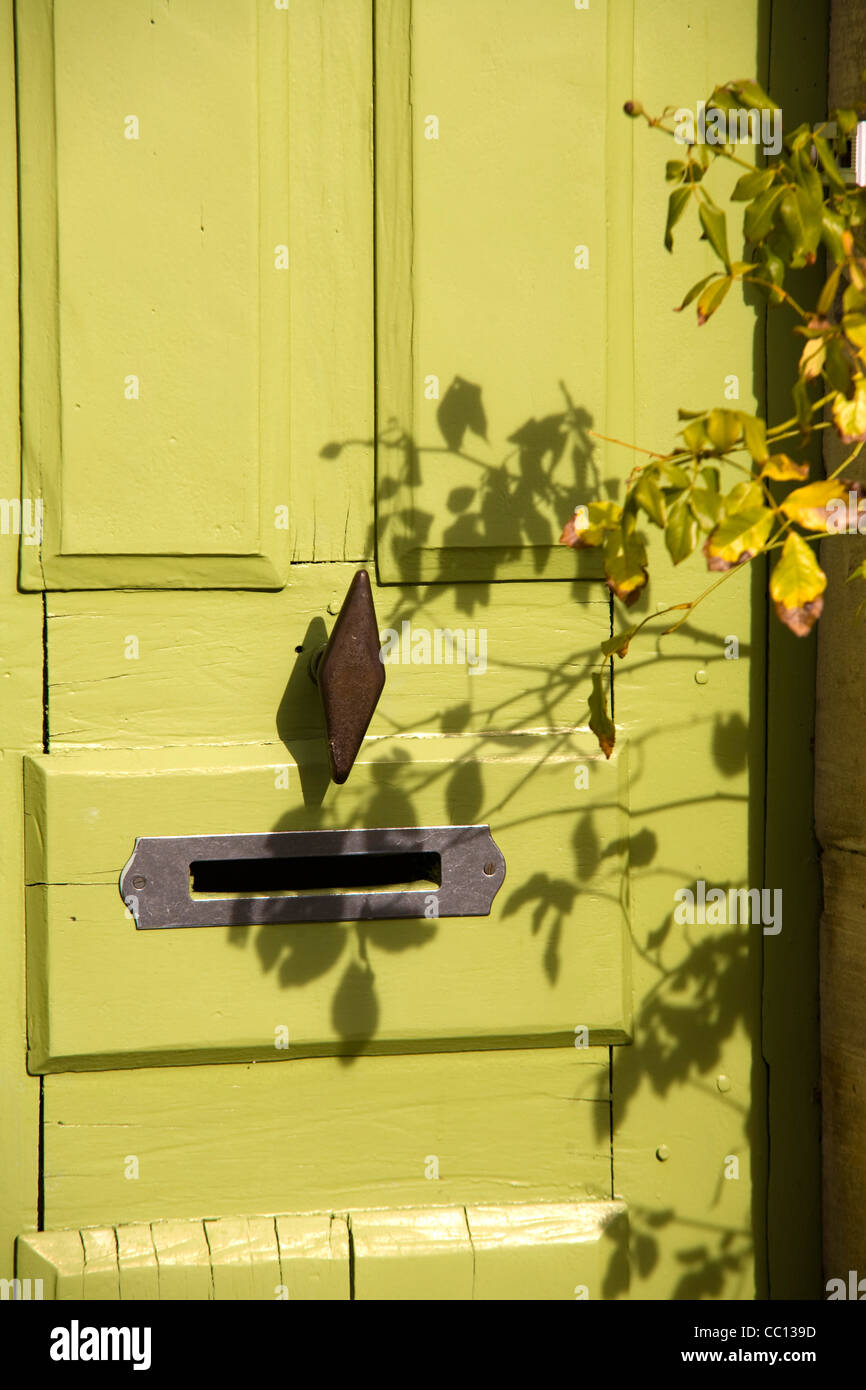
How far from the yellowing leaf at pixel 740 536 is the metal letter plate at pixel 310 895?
1.73 ft

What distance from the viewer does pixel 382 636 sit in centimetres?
135

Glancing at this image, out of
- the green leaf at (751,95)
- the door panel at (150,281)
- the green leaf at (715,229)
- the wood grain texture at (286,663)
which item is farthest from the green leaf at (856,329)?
the door panel at (150,281)

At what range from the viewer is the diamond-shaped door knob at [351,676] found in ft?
3.88

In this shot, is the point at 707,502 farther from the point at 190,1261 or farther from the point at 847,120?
the point at 190,1261

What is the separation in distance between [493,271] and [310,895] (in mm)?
749

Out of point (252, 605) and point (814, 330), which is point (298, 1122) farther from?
point (814, 330)

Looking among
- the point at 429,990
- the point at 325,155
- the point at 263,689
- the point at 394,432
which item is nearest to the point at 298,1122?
the point at 429,990

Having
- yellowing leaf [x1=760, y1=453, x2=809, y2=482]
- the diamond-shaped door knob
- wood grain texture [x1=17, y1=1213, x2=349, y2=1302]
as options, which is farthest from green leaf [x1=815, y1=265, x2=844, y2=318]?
wood grain texture [x1=17, y1=1213, x2=349, y2=1302]

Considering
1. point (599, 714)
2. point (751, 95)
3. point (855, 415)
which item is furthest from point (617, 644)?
point (751, 95)

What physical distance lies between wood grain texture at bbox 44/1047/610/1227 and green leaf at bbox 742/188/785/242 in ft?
3.03

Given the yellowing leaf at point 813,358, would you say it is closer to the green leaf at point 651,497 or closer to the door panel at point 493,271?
the green leaf at point 651,497

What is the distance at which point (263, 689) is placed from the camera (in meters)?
1.34

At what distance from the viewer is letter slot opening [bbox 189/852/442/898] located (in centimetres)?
133

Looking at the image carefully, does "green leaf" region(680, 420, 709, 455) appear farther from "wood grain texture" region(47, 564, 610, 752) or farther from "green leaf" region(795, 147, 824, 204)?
"wood grain texture" region(47, 564, 610, 752)
